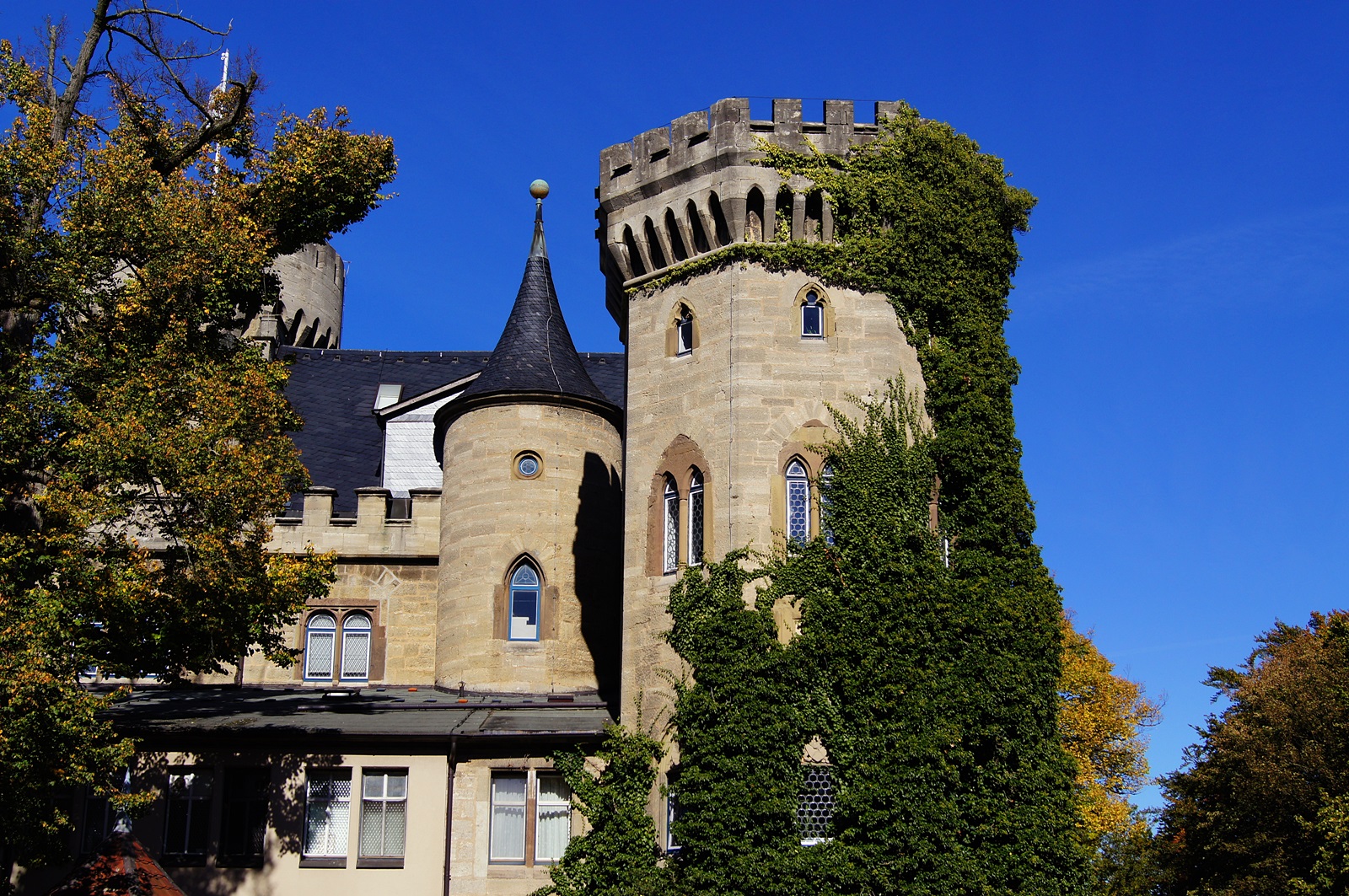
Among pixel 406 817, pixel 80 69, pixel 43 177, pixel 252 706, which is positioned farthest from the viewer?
pixel 252 706

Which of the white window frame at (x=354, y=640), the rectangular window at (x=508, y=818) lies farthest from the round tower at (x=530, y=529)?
the rectangular window at (x=508, y=818)

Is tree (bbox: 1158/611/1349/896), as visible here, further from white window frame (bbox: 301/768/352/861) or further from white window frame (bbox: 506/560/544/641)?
white window frame (bbox: 301/768/352/861)

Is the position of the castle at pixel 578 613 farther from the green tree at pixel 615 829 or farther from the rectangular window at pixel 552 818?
the green tree at pixel 615 829

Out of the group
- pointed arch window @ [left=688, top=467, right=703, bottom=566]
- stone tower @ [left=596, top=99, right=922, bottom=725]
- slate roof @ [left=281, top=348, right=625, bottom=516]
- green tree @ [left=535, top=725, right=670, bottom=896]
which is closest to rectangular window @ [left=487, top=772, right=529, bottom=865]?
green tree @ [left=535, top=725, right=670, bottom=896]

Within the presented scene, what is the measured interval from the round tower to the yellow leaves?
17.3 m

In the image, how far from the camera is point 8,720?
16953 mm

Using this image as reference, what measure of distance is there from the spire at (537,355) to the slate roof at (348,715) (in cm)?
576

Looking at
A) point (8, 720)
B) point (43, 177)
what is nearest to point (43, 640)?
point (8, 720)

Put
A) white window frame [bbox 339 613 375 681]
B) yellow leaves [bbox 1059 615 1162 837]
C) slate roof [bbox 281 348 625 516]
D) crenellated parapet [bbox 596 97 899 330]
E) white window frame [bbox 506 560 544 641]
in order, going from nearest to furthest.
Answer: crenellated parapet [bbox 596 97 899 330] → white window frame [bbox 506 560 544 641] → white window frame [bbox 339 613 375 681] → slate roof [bbox 281 348 625 516] → yellow leaves [bbox 1059 615 1162 837]

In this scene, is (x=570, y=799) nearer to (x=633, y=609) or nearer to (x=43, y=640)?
(x=633, y=609)

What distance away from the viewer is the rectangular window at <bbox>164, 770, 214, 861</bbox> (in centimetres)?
2286

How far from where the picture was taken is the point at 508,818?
23.0 metres

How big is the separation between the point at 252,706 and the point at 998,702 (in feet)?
42.2

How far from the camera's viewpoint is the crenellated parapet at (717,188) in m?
22.7
